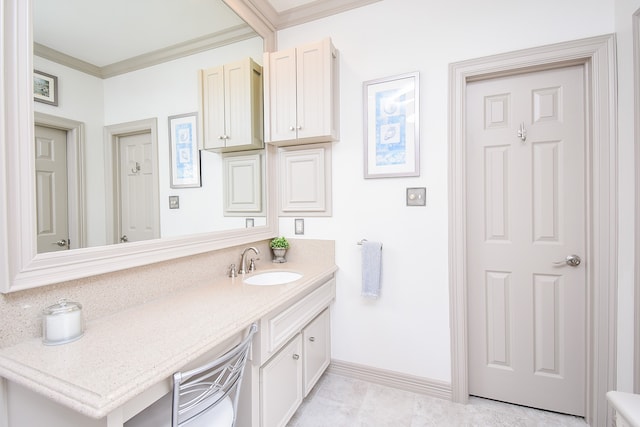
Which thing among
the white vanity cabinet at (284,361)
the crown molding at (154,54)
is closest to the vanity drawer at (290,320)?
the white vanity cabinet at (284,361)

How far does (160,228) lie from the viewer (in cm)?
140

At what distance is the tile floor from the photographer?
64.2 inches

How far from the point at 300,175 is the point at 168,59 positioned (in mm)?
1077

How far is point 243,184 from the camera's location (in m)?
1.93

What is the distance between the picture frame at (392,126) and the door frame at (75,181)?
1534 millimetres

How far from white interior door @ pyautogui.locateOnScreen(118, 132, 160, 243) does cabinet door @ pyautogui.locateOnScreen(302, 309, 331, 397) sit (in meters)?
1.04

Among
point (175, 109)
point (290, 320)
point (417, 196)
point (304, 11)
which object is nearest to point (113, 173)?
point (175, 109)

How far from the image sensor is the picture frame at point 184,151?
1498mm

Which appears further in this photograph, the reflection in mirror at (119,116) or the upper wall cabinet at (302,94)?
the upper wall cabinet at (302,94)

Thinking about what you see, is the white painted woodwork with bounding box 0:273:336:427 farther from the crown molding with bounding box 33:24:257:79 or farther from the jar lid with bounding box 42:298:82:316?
the crown molding with bounding box 33:24:257:79

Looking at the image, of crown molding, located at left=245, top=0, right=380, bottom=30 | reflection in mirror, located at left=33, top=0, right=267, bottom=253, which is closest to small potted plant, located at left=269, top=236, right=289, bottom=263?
reflection in mirror, located at left=33, top=0, right=267, bottom=253

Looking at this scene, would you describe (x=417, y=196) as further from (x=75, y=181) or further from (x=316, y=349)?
(x=75, y=181)

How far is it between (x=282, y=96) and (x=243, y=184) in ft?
2.25

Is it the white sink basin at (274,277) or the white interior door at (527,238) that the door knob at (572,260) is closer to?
the white interior door at (527,238)
